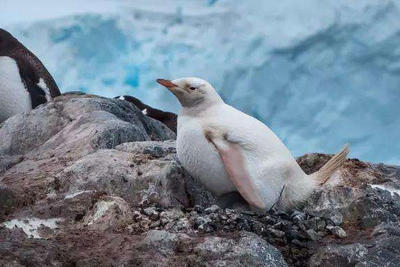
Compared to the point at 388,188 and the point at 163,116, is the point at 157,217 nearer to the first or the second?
the point at 388,188

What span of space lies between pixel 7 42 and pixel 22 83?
1682mm

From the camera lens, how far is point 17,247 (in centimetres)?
531

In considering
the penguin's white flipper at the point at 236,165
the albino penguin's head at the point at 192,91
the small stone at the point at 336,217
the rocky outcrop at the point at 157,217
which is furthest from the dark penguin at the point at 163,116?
the small stone at the point at 336,217

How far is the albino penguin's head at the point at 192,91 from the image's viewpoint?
807 centimetres

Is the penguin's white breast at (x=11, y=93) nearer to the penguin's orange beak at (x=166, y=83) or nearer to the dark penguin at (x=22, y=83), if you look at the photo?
the dark penguin at (x=22, y=83)

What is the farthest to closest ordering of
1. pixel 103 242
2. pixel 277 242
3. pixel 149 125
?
pixel 149 125 < pixel 277 242 < pixel 103 242

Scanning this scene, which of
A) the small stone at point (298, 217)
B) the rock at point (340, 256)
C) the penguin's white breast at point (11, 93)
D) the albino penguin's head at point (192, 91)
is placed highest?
the albino penguin's head at point (192, 91)

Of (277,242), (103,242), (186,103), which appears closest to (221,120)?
(186,103)

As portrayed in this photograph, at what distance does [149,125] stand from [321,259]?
23.4ft

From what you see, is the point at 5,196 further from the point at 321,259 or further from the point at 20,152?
the point at 20,152

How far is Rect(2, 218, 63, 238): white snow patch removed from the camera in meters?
6.14

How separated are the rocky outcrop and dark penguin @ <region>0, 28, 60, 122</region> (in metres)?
6.63

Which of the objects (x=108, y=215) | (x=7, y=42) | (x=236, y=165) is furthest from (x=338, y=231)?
(x=7, y=42)

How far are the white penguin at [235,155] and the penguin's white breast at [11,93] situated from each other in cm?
841
